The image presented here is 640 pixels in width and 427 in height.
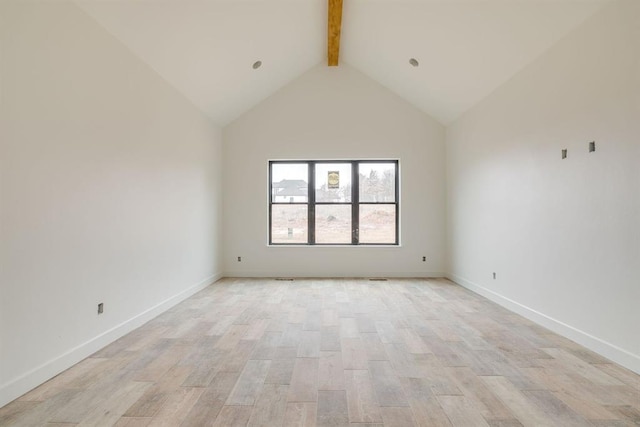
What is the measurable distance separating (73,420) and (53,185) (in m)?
1.52

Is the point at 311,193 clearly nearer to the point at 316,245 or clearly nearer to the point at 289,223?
the point at 289,223

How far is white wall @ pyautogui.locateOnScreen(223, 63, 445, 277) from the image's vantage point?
6316mm

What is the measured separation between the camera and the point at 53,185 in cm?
246

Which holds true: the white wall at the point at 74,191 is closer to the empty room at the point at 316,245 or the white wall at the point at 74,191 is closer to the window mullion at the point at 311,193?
the empty room at the point at 316,245

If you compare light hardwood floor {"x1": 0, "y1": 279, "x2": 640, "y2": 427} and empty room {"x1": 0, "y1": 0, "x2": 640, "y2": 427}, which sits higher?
empty room {"x1": 0, "y1": 0, "x2": 640, "y2": 427}

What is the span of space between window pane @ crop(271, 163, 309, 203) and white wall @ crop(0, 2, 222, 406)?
2.40 metres

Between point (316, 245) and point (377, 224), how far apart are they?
1.18 m

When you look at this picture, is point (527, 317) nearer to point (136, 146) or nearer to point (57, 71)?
point (136, 146)

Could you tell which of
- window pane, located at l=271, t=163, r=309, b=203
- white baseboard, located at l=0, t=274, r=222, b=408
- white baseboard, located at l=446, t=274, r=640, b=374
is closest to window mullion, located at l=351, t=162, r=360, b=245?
window pane, located at l=271, t=163, r=309, b=203

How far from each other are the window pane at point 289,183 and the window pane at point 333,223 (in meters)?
0.42

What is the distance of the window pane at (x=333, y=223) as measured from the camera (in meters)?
6.50

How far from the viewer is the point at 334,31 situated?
16.4ft

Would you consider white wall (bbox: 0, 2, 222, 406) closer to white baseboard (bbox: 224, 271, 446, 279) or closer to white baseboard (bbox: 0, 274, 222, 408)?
white baseboard (bbox: 0, 274, 222, 408)

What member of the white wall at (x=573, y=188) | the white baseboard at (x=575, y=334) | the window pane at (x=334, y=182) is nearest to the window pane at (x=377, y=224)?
the window pane at (x=334, y=182)
